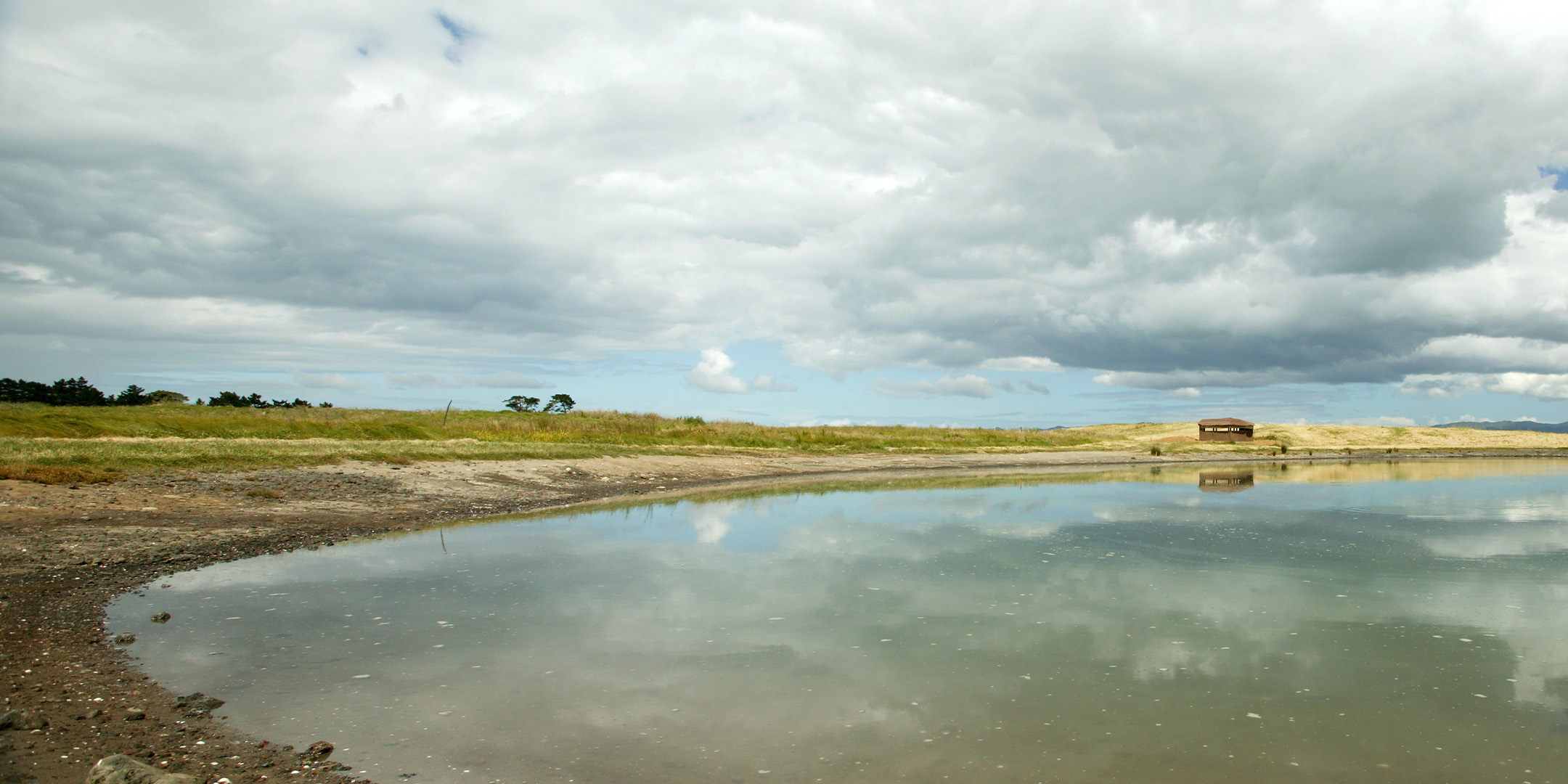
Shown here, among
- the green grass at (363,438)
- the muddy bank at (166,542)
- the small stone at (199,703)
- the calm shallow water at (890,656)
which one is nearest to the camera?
the muddy bank at (166,542)

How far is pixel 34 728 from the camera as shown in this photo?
671 cm

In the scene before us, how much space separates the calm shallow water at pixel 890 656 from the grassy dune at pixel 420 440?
11800 millimetres

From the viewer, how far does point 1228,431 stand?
89000 millimetres

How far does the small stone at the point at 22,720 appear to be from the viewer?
665cm

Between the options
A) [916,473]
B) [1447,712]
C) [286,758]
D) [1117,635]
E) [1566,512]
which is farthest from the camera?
[916,473]

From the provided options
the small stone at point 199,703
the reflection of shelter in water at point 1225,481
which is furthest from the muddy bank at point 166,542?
the reflection of shelter in water at point 1225,481

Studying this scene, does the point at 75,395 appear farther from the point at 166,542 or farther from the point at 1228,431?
the point at 1228,431

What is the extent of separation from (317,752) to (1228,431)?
318 ft

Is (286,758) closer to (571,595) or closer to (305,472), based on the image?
(571,595)

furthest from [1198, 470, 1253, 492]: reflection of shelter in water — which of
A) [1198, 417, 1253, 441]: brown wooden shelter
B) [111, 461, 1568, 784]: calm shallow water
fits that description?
[1198, 417, 1253, 441]: brown wooden shelter

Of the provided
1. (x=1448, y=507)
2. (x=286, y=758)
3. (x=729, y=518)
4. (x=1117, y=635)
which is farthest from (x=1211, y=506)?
(x=286, y=758)

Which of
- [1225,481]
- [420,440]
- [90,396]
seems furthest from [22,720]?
[90,396]

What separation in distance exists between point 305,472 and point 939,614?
21.6m

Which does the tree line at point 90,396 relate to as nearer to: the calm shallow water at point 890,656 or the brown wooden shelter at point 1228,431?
the calm shallow water at point 890,656
